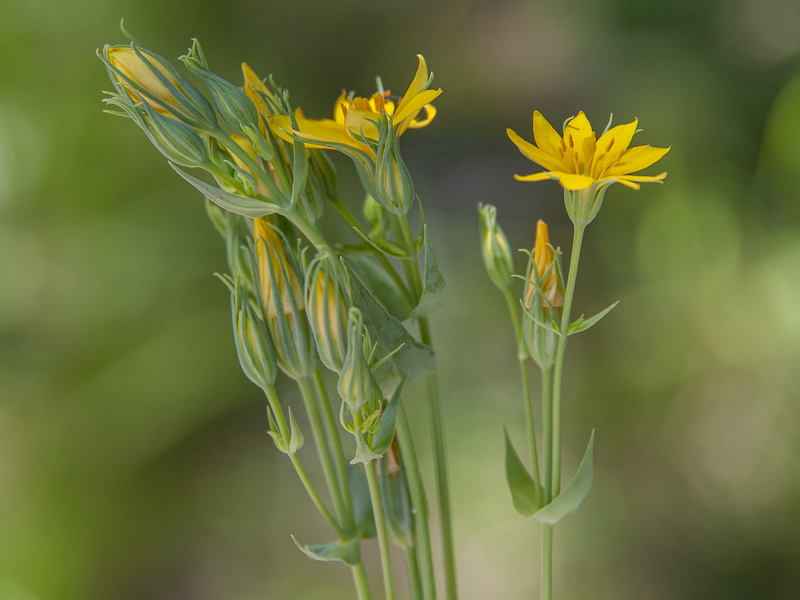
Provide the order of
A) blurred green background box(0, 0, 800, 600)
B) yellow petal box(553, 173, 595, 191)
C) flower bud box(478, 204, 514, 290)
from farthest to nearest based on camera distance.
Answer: blurred green background box(0, 0, 800, 600)
flower bud box(478, 204, 514, 290)
yellow petal box(553, 173, 595, 191)

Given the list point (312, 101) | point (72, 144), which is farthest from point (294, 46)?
point (72, 144)

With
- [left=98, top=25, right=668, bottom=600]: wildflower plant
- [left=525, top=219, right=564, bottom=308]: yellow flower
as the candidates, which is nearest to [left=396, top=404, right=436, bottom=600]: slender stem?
[left=98, top=25, right=668, bottom=600]: wildflower plant

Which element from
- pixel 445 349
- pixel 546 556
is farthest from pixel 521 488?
pixel 445 349

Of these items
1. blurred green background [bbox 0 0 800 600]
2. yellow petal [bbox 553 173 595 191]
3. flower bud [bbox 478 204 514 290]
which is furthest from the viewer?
blurred green background [bbox 0 0 800 600]

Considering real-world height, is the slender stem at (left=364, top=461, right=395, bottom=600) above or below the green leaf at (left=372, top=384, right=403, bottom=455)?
below

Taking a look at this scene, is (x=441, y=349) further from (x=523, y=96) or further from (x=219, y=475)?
(x=523, y=96)

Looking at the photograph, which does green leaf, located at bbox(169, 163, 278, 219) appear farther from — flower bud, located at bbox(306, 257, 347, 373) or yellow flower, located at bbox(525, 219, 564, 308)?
yellow flower, located at bbox(525, 219, 564, 308)
